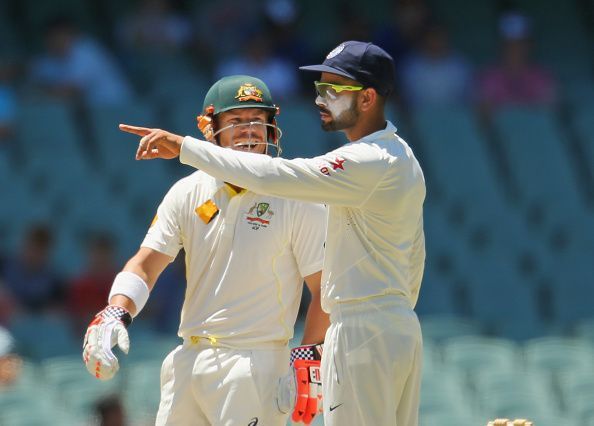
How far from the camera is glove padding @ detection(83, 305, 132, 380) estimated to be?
16.0 feet

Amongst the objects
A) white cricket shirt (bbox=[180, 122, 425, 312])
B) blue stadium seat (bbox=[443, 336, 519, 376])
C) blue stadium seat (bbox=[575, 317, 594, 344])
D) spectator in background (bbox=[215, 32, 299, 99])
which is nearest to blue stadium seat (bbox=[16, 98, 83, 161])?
spectator in background (bbox=[215, 32, 299, 99])

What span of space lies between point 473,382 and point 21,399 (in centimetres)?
287

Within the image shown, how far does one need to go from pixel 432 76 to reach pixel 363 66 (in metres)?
7.51

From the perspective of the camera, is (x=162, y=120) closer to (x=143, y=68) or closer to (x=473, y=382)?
(x=143, y=68)

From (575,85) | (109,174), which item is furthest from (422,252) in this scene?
(575,85)

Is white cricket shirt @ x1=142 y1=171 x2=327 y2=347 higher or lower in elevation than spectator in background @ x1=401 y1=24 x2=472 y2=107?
lower

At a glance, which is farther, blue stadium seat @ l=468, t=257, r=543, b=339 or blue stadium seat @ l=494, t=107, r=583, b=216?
blue stadium seat @ l=494, t=107, r=583, b=216

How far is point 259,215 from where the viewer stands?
5.26 meters

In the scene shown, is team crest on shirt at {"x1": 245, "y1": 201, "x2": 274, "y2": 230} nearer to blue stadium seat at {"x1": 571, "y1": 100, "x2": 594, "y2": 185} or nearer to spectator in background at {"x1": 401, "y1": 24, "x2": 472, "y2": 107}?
spectator in background at {"x1": 401, "y1": 24, "x2": 472, "y2": 107}

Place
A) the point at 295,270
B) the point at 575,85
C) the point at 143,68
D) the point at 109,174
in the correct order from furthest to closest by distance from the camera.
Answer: the point at 575,85, the point at 143,68, the point at 109,174, the point at 295,270

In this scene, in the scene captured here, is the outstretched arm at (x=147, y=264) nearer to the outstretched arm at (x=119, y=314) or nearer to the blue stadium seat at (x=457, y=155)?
the outstretched arm at (x=119, y=314)

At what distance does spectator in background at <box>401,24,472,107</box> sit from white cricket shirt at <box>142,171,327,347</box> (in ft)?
22.8

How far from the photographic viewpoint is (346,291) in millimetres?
4781

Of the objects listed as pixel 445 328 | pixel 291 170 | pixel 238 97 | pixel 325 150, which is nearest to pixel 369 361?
pixel 291 170
